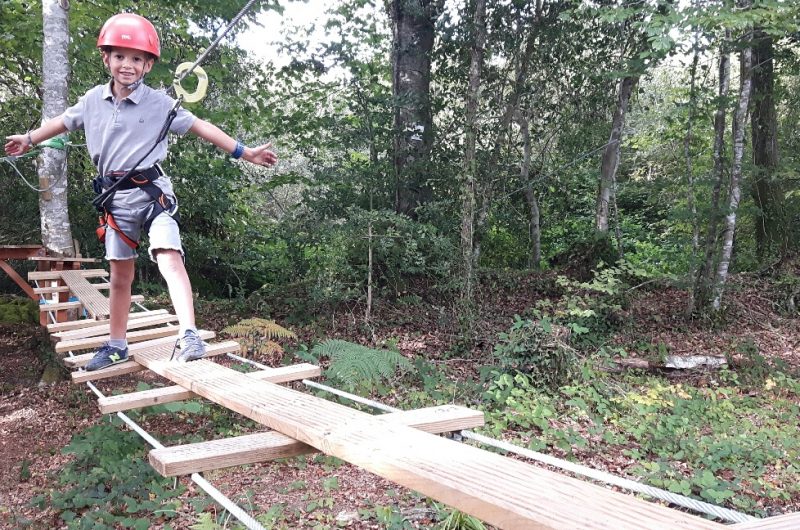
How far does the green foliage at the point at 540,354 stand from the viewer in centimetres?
529

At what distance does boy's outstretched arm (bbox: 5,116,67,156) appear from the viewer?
9.79 ft

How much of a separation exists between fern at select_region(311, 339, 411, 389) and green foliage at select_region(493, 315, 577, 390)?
1.05m

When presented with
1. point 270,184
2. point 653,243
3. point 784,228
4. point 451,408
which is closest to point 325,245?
point 270,184

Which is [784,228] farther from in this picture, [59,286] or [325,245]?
[59,286]

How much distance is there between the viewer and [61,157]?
4.89 meters

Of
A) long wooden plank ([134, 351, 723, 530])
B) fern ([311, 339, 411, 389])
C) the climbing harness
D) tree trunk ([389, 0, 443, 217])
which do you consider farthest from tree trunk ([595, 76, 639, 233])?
long wooden plank ([134, 351, 723, 530])

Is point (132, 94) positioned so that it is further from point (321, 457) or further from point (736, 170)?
point (736, 170)

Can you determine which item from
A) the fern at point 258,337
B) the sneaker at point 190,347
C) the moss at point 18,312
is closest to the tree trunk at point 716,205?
the fern at point 258,337

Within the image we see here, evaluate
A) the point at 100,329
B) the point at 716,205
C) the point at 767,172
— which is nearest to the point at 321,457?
the point at 100,329

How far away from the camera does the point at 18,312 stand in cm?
692

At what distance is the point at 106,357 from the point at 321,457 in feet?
5.34

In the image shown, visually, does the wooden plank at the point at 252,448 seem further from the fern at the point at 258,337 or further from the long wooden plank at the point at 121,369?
the fern at the point at 258,337

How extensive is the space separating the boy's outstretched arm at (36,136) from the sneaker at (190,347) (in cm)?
131

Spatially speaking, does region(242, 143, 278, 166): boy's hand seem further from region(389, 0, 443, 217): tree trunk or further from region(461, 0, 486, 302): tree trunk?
region(389, 0, 443, 217): tree trunk
